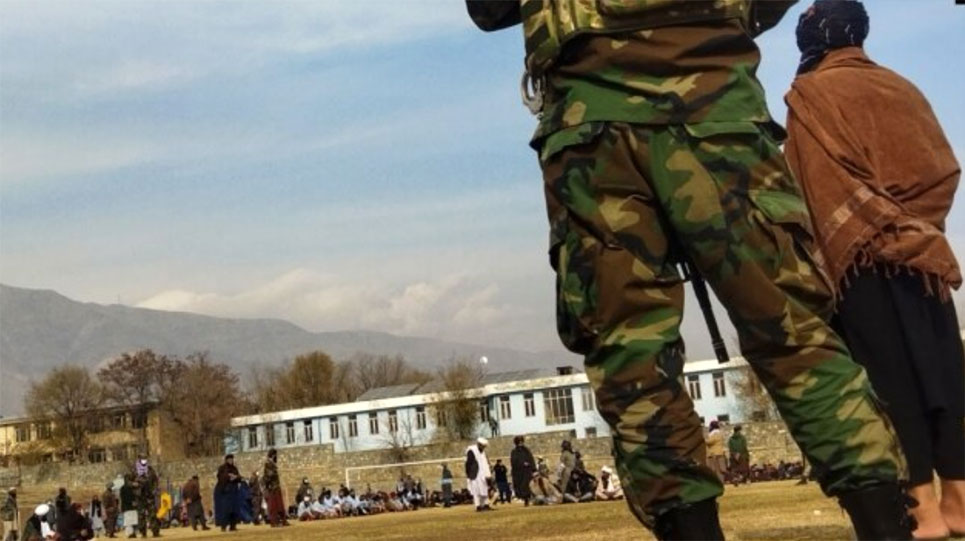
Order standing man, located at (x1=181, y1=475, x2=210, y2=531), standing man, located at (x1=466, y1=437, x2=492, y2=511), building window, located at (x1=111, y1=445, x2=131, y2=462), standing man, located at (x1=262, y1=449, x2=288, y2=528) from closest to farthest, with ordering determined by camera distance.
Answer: standing man, located at (x1=466, y1=437, x2=492, y2=511) < standing man, located at (x1=262, y1=449, x2=288, y2=528) < standing man, located at (x1=181, y1=475, x2=210, y2=531) < building window, located at (x1=111, y1=445, x2=131, y2=462)

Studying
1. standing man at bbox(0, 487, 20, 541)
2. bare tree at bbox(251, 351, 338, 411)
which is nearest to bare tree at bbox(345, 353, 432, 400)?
bare tree at bbox(251, 351, 338, 411)

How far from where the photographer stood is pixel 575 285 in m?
3.21

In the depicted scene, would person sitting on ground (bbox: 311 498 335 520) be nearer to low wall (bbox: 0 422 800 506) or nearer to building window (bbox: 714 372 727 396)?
low wall (bbox: 0 422 800 506)

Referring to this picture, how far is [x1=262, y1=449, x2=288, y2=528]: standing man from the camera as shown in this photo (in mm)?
32312

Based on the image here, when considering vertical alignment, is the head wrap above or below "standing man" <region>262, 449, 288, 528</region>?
above

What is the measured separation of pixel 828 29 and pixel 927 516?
5.75 ft

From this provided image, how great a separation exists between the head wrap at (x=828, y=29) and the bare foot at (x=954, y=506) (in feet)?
5.12

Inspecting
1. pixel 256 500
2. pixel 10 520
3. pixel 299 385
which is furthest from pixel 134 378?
pixel 256 500

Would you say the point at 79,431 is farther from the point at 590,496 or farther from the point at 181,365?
the point at 590,496

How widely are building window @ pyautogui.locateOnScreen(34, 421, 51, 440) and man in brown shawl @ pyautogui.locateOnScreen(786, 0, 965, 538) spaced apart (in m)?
136


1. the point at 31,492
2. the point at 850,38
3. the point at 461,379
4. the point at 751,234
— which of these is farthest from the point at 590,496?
the point at 461,379

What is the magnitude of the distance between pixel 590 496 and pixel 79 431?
113m

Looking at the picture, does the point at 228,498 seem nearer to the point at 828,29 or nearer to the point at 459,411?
the point at 828,29

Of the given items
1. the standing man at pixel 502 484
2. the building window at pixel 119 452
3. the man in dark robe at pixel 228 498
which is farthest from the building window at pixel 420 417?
the man in dark robe at pixel 228 498
